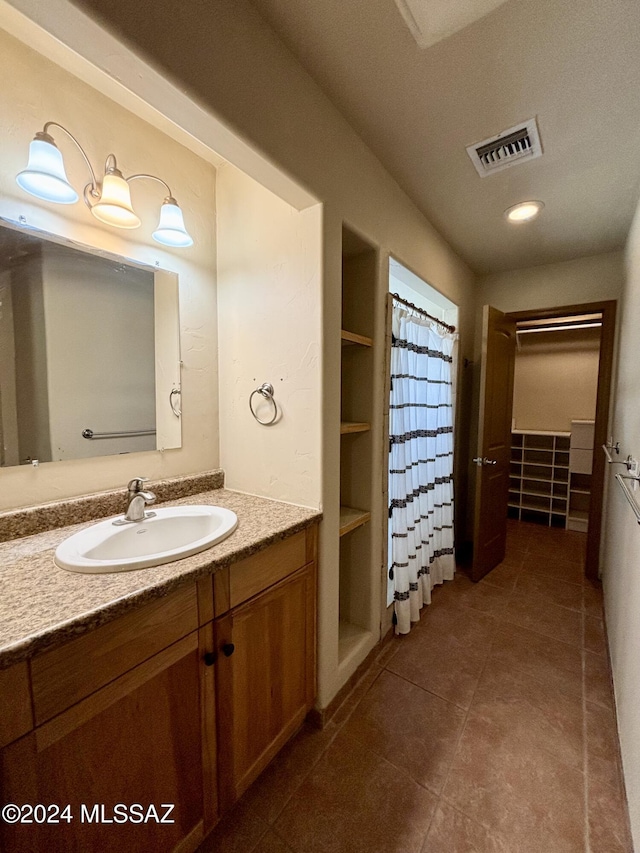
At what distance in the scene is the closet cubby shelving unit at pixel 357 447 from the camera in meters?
1.56

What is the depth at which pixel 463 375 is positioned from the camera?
9.07 feet

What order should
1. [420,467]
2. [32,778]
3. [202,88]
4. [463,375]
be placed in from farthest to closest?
[463,375] < [420,467] < [202,88] < [32,778]

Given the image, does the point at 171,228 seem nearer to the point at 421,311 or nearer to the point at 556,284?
the point at 421,311

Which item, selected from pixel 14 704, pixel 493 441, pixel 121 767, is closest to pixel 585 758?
pixel 121 767

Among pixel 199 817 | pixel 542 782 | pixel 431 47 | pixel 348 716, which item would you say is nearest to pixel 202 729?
pixel 199 817

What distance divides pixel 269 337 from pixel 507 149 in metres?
1.32

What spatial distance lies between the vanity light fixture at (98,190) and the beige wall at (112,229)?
0.04m

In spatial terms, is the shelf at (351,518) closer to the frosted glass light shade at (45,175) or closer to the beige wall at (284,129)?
the beige wall at (284,129)

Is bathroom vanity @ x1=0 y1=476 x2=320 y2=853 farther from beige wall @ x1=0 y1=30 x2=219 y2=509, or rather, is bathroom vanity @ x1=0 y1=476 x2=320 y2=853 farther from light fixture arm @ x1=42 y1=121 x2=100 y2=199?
light fixture arm @ x1=42 y1=121 x2=100 y2=199

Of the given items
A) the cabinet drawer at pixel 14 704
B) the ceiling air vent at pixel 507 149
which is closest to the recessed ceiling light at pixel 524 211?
the ceiling air vent at pixel 507 149

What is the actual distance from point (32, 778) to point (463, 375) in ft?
9.80

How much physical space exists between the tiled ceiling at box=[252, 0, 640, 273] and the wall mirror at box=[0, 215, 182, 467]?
949mm

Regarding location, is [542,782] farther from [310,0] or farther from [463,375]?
[310,0]

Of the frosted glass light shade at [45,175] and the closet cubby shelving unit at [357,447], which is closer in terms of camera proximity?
the frosted glass light shade at [45,175]
